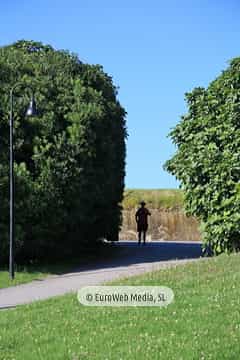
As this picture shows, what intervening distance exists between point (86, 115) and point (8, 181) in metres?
3.60

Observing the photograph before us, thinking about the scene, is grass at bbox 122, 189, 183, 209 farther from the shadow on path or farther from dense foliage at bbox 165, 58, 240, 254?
dense foliage at bbox 165, 58, 240, 254

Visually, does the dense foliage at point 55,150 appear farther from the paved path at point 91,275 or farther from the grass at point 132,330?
the grass at point 132,330

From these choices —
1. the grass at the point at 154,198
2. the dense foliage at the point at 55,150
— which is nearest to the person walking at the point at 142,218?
the dense foliage at the point at 55,150

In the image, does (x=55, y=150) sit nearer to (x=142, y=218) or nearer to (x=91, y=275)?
(x=91, y=275)

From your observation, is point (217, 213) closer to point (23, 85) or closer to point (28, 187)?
point (28, 187)

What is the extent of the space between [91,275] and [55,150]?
16.1ft

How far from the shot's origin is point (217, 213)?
21.7 metres

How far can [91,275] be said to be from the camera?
19.9m

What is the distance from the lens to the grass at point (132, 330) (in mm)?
7770

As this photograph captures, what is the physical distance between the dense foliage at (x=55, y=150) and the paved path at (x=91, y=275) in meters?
1.91

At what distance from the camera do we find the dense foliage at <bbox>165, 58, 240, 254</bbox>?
21.1 meters

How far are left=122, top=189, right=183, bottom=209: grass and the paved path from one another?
48.7 feet

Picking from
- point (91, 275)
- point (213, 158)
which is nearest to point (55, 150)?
point (91, 275)

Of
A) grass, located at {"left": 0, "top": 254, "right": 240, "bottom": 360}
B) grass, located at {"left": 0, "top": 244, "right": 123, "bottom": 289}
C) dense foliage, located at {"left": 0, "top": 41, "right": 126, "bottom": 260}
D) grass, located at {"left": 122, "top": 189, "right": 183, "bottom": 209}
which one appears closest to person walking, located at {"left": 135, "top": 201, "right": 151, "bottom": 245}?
grass, located at {"left": 0, "top": 244, "right": 123, "bottom": 289}
